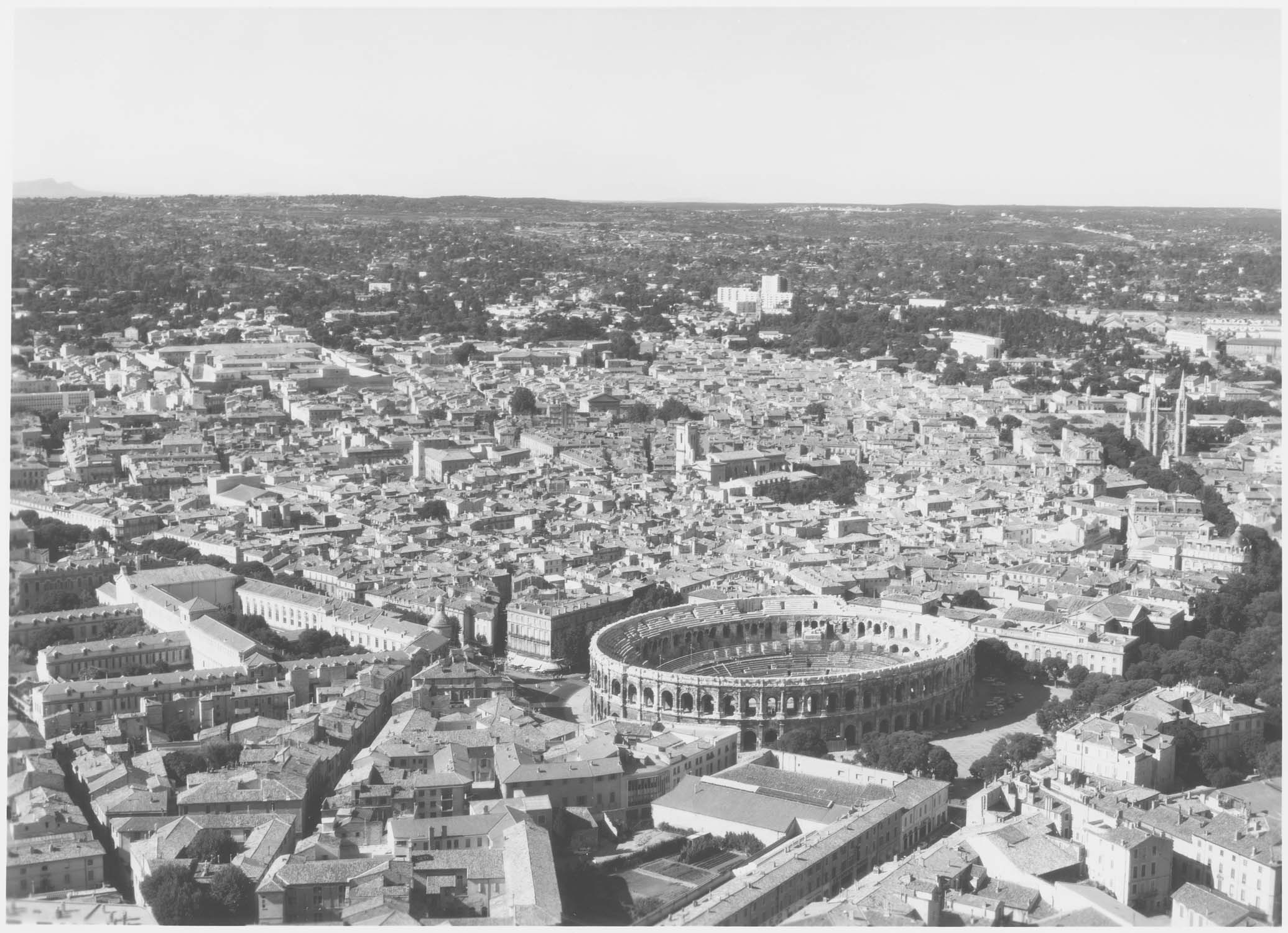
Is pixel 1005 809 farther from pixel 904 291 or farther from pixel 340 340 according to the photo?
pixel 904 291

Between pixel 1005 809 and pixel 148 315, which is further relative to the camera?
pixel 148 315

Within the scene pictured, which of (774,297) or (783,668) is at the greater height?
(774,297)

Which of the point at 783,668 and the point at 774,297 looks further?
the point at 774,297

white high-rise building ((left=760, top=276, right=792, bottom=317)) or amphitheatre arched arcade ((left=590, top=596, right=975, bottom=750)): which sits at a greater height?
white high-rise building ((left=760, top=276, right=792, bottom=317))

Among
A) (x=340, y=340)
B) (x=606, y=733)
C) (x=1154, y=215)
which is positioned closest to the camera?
(x=606, y=733)

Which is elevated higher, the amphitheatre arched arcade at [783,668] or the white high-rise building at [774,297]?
the white high-rise building at [774,297]

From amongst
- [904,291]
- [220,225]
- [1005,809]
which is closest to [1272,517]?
[1005,809]

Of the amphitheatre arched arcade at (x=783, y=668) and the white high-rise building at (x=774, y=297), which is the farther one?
the white high-rise building at (x=774, y=297)

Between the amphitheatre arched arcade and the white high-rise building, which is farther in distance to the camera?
the white high-rise building
